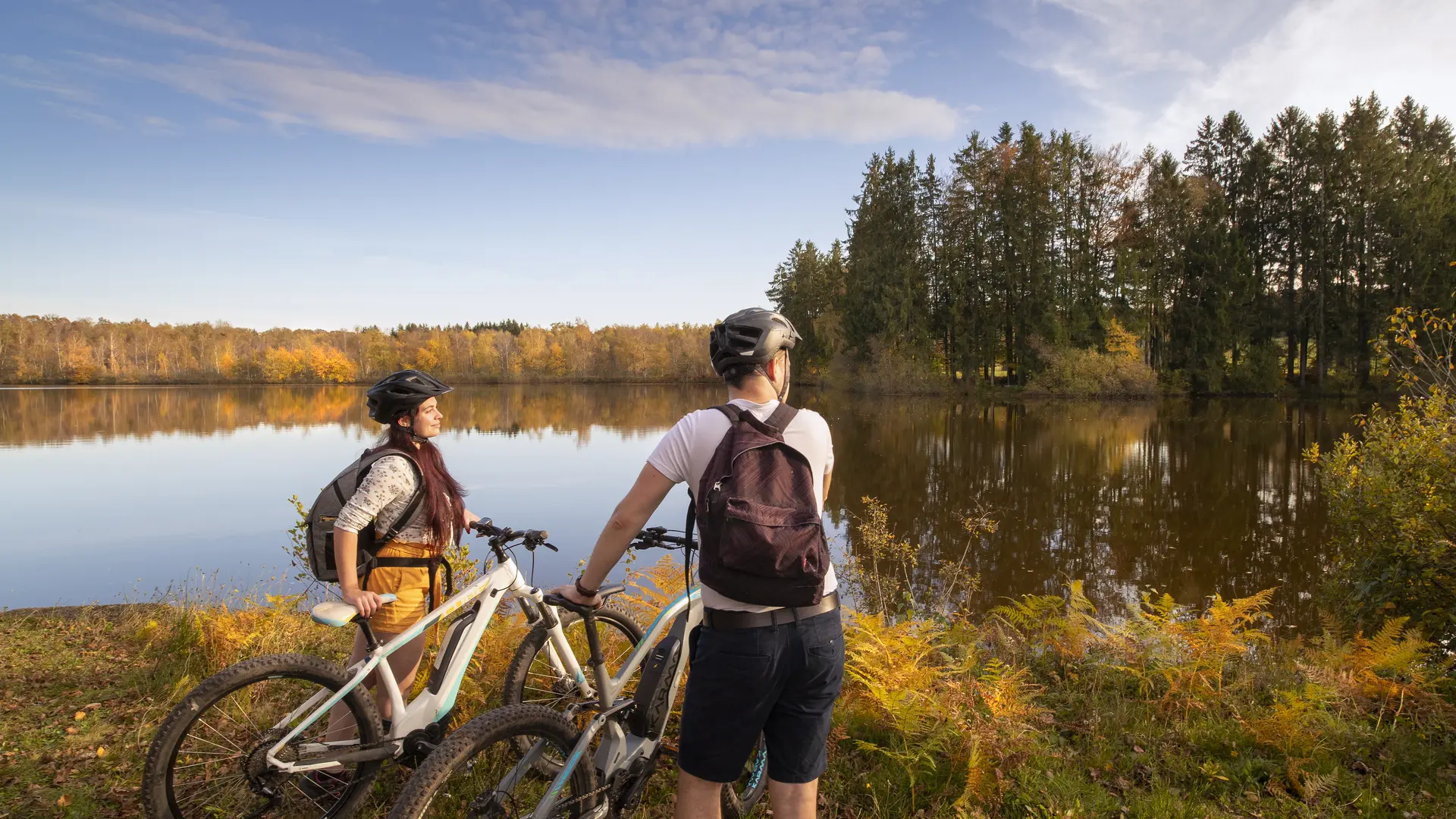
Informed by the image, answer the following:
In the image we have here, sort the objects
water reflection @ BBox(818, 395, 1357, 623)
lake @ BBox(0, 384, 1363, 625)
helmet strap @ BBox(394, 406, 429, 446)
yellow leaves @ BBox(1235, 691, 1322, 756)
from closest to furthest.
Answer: helmet strap @ BBox(394, 406, 429, 446)
yellow leaves @ BBox(1235, 691, 1322, 756)
water reflection @ BBox(818, 395, 1357, 623)
lake @ BBox(0, 384, 1363, 625)

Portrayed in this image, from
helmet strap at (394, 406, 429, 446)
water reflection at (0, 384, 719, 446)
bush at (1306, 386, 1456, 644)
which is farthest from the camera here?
water reflection at (0, 384, 719, 446)

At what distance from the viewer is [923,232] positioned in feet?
168

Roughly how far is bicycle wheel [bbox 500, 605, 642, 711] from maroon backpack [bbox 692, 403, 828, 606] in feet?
4.51

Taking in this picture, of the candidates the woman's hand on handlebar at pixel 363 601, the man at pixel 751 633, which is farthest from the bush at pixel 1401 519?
the woman's hand on handlebar at pixel 363 601

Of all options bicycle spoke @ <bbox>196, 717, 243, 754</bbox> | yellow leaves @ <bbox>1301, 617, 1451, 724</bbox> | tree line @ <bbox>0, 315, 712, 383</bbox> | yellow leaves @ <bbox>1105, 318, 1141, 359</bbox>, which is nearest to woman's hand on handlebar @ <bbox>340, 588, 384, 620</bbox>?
bicycle spoke @ <bbox>196, 717, 243, 754</bbox>

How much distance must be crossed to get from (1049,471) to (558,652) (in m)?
18.5

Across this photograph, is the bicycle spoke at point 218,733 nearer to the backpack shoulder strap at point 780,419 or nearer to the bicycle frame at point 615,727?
the bicycle frame at point 615,727

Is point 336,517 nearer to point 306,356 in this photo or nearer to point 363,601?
point 363,601

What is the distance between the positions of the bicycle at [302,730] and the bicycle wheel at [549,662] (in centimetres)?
31

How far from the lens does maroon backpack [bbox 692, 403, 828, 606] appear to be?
2.02 m

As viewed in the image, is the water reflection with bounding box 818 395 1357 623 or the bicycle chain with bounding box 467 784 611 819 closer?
the bicycle chain with bounding box 467 784 611 819

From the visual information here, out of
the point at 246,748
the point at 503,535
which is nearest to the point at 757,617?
the point at 503,535

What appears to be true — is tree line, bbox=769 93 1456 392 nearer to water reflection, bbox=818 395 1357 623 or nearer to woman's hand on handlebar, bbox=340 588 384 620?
water reflection, bbox=818 395 1357 623

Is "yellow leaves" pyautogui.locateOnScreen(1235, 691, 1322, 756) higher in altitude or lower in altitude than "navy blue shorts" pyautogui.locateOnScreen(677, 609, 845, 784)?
lower
